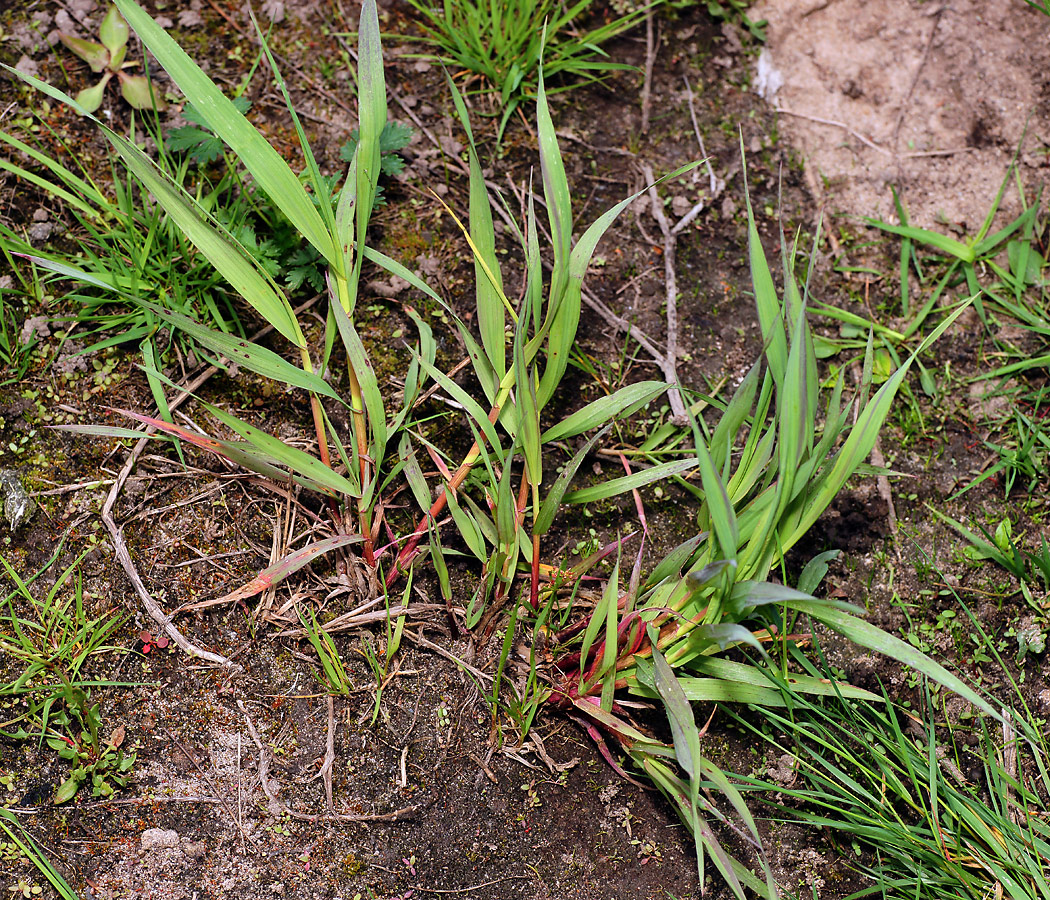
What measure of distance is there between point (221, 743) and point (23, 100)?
1.69 m

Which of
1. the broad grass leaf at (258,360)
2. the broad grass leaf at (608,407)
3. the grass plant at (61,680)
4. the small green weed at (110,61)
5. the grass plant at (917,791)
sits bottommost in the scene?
the grass plant at (917,791)

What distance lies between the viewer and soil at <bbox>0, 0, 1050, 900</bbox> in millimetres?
1505

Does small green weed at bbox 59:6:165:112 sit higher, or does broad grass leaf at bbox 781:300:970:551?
small green weed at bbox 59:6:165:112

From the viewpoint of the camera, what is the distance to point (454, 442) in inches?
71.9

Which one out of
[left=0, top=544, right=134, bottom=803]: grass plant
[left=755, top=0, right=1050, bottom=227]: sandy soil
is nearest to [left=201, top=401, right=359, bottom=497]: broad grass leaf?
[left=0, top=544, right=134, bottom=803]: grass plant

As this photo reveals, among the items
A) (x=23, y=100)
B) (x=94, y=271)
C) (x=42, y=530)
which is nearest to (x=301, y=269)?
(x=94, y=271)

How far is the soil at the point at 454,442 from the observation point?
150 cm

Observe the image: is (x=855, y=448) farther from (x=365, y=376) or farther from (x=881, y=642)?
(x=365, y=376)

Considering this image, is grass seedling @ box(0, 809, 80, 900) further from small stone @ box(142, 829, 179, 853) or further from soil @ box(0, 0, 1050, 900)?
small stone @ box(142, 829, 179, 853)

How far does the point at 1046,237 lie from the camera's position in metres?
2.20

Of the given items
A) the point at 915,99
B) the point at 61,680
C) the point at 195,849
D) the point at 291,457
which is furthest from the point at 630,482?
the point at 915,99

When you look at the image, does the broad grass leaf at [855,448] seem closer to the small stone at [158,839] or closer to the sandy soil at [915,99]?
the sandy soil at [915,99]

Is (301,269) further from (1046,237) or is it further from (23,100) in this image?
(1046,237)

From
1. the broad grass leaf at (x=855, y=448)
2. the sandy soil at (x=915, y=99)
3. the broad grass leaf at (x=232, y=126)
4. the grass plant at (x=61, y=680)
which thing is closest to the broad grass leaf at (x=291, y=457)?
the broad grass leaf at (x=232, y=126)
